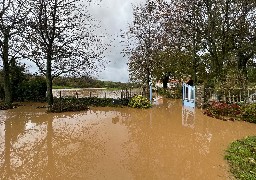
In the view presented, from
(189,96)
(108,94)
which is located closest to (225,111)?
(189,96)

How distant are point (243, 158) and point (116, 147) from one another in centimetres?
372

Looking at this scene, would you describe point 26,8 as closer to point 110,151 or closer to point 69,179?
point 110,151

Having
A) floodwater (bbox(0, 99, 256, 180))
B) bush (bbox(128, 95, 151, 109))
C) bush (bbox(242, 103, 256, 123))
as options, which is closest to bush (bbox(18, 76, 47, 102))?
bush (bbox(128, 95, 151, 109))

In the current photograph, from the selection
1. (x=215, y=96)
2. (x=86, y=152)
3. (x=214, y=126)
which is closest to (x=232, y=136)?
(x=214, y=126)

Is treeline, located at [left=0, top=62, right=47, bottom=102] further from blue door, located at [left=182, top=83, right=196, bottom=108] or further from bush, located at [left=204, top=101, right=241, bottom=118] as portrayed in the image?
bush, located at [left=204, top=101, right=241, bottom=118]

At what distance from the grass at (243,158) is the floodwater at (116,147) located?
22 centimetres

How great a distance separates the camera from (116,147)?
849 centimetres

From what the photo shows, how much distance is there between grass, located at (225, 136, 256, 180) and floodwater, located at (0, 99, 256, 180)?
0.22 meters

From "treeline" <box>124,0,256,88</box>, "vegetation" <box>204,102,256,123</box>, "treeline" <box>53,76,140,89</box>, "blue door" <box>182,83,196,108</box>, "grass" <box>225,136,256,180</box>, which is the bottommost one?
"grass" <box>225,136,256,180</box>

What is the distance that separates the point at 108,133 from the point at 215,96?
9993 mm

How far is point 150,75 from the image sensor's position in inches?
1203

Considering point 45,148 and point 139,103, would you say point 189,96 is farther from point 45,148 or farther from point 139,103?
point 45,148

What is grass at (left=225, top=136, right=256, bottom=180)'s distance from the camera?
243 inches

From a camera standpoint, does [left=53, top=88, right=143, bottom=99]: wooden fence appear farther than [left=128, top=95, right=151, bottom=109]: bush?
Yes
